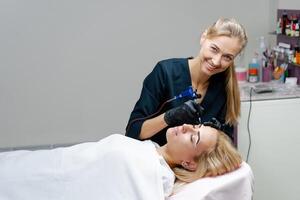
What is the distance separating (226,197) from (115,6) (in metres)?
1.49

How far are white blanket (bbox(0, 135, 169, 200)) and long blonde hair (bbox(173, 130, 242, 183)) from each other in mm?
128

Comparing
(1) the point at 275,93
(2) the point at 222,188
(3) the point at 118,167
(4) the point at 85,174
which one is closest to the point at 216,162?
(2) the point at 222,188

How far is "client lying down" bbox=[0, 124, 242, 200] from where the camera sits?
1134 mm

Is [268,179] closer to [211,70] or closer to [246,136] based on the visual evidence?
[246,136]

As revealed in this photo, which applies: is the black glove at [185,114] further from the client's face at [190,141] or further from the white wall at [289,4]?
the white wall at [289,4]

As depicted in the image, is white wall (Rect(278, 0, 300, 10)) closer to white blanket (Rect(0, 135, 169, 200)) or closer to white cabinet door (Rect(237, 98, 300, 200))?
white cabinet door (Rect(237, 98, 300, 200))

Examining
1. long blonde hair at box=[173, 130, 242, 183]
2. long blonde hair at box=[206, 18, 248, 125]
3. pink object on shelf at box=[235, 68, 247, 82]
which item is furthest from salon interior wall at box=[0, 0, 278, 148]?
long blonde hair at box=[173, 130, 242, 183]

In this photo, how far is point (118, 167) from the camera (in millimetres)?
1180

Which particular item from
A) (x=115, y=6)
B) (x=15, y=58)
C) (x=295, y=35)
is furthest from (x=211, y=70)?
(x=15, y=58)

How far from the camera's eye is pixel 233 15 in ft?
7.64

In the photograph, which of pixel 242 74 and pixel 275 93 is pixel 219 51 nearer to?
pixel 275 93

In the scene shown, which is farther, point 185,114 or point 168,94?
point 168,94

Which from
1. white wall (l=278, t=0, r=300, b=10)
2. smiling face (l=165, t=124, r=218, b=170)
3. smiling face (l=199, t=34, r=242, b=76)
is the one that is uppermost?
white wall (l=278, t=0, r=300, b=10)

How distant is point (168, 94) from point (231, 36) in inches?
14.1
